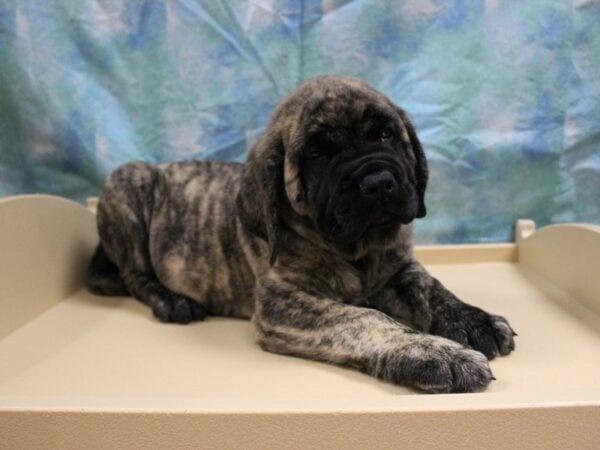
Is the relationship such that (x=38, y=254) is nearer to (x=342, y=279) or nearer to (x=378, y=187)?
(x=342, y=279)

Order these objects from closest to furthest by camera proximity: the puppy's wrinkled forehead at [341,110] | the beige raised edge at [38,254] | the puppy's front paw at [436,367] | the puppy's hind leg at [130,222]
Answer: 1. the puppy's front paw at [436,367]
2. the puppy's wrinkled forehead at [341,110]
3. the beige raised edge at [38,254]
4. the puppy's hind leg at [130,222]

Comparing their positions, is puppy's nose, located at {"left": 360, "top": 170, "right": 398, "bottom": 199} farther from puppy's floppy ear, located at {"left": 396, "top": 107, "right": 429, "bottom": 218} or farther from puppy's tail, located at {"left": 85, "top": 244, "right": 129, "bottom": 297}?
puppy's tail, located at {"left": 85, "top": 244, "right": 129, "bottom": 297}

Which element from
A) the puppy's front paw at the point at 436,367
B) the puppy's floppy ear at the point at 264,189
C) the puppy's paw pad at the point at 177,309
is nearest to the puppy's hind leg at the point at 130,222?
the puppy's paw pad at the point at 177,309

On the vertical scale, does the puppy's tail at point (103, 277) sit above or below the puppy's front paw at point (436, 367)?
below

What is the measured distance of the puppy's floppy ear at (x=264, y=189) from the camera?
221 centimetres

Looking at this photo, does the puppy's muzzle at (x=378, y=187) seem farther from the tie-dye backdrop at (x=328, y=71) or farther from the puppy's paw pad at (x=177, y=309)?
the tie-dye backdrop at (x=328, y=71)

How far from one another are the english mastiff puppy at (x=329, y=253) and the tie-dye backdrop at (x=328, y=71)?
0.64 meters

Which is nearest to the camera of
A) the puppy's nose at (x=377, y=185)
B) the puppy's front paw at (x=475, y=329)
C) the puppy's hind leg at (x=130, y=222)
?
the puppy's nose at (x=377, y=185)

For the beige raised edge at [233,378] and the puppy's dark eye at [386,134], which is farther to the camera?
the puppy's dark eye at [386,134]

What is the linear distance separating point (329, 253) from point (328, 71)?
1291 mm

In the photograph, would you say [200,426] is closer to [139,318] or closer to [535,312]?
[139,318]

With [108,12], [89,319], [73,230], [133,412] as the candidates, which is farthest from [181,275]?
[108,12]

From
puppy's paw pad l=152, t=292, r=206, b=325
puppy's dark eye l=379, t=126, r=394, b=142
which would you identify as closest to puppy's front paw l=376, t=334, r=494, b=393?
puppy's dark eye l=379, t=126, r=394, b=142

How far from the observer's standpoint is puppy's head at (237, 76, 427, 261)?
6.54ft
